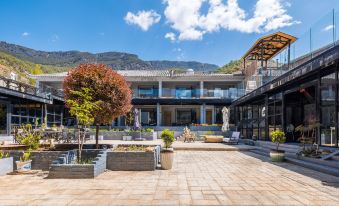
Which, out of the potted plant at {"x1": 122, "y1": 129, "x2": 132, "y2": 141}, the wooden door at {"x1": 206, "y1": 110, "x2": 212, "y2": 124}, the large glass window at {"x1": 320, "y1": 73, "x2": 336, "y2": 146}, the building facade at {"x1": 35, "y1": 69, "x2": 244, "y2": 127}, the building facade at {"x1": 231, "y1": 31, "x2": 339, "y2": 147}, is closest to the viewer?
the building facade at {"x1": 231, "y1": 31, "x2": 339, "y2": 147}

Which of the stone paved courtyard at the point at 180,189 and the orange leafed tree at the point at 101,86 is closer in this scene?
the stone paved courtyard at the point at 180,189


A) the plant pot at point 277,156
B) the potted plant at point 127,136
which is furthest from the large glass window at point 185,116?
the plant pot at point 277,156

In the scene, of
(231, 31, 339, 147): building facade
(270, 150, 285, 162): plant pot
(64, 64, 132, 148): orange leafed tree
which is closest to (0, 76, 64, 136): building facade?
(64, 64, 132, 148): orange leafed tree

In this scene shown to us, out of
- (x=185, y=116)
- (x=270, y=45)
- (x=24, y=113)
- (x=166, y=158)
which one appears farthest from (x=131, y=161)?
(x=185, y=116)

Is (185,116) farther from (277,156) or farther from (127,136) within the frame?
(277,156)

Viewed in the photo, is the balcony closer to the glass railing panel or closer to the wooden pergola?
the glass railing panel

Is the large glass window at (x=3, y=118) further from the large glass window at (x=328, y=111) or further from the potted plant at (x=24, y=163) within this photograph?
the large glass window at (x=328, y=111)

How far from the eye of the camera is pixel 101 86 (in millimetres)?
9180

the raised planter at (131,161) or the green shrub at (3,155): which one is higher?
the green shrub at (3,155)

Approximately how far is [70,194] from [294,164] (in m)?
7.79

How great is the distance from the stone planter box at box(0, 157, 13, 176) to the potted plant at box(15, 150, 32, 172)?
26cm

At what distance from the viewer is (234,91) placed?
1095 inches

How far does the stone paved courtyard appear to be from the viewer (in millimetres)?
5139

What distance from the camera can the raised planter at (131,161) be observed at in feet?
27.4
